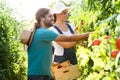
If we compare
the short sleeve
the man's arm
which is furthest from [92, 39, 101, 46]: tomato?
the short sleeve

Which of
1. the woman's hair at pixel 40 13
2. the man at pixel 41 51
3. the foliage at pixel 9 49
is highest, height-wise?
the woman's hair at pixel 40 13

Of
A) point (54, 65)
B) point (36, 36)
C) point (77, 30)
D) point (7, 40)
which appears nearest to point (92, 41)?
point (36, 36)

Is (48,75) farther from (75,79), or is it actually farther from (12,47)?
(12,47)

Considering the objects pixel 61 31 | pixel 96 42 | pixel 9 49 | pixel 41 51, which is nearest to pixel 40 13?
pixel 41 51

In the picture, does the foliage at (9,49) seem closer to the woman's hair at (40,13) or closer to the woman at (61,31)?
the woman at (61,31)

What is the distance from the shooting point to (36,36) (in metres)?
3.52

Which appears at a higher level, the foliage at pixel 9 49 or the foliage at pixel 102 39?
the foliage at pixel 102 39

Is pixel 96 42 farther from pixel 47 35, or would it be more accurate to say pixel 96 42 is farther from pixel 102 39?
pixel 47 35

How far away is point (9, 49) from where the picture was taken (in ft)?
25.1

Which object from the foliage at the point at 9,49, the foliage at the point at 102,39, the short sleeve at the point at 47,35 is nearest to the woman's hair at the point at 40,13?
the short sleeve at the point at 47,35

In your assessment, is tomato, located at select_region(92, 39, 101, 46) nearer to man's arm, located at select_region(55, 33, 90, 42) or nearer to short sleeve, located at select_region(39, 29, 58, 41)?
man's arm, located at select_region(55, 33, 90, 42)

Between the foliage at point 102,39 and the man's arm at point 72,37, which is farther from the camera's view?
the man's arm at point 72,37

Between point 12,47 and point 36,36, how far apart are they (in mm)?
4537

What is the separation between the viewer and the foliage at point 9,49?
7.27m
